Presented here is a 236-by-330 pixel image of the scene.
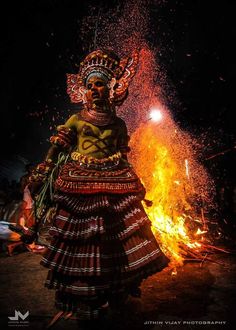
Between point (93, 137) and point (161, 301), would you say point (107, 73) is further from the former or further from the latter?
point (161, 301)

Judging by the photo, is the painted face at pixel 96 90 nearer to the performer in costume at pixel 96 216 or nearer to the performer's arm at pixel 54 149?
the performer in costume at pixel 96 216

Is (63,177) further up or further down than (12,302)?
further up

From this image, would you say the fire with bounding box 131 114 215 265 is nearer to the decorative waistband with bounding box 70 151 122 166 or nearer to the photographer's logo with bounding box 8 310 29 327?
the decorative waistband with bounding box 70 151 122 166

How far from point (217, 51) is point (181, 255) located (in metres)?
9.92

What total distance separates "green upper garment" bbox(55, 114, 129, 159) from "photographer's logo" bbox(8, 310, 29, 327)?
7.10 ft

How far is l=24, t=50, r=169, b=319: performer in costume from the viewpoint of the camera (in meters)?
3.13

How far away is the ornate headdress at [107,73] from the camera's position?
12.6ft

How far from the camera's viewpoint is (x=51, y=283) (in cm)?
321

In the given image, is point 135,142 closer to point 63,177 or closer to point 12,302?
point 63,177

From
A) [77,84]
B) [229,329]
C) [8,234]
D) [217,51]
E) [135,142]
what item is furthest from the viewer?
[217,51]

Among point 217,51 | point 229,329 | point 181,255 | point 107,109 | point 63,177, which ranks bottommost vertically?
point 229,329

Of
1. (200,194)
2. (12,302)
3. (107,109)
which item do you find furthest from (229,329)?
(200,194)

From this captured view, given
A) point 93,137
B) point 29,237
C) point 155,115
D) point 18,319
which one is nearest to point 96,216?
point 29,237

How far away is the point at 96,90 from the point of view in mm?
3717
